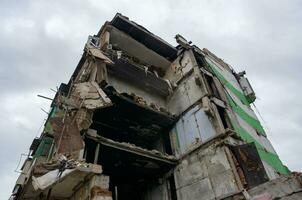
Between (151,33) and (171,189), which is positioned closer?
(171,189)

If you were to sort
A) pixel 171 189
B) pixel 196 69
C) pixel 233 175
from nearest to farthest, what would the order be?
pixel 233 175 → pixel 171 189 → pixel 196 69

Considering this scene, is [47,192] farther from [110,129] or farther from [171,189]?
[171,189]

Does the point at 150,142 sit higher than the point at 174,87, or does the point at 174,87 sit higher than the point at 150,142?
the point at 174,87

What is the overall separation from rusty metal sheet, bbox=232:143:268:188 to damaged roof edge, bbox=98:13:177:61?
9976 mm

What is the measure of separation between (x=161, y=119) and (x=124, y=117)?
2.38 metres

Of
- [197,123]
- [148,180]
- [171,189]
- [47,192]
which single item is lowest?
[47,192]

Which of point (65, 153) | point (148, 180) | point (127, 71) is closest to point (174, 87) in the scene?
point (127, 71)

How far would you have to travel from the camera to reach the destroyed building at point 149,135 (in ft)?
28.2

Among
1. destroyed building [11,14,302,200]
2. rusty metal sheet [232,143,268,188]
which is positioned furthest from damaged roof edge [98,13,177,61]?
rusty metal sheet [232,143,268,188]

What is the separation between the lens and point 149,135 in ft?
49.3

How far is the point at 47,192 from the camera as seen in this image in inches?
342

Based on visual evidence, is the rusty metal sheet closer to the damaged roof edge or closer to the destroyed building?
the destroyed building

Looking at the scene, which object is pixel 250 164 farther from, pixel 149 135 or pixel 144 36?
pixel 144 36

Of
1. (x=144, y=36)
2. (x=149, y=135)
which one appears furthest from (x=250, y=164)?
(x=144, y=36)
